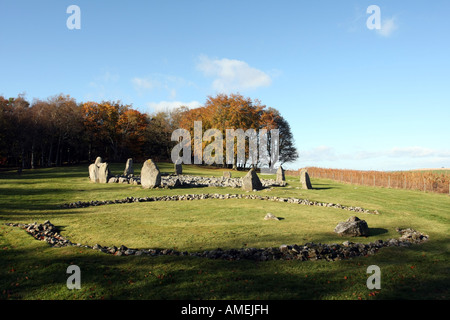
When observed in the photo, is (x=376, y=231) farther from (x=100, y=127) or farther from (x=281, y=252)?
(x=100, y=127)

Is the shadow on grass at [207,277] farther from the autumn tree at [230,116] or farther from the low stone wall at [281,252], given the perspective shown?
the autumn tree at [230,116]

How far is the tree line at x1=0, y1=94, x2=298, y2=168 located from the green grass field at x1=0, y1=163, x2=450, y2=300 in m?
31.1

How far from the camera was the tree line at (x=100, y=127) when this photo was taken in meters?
41.7

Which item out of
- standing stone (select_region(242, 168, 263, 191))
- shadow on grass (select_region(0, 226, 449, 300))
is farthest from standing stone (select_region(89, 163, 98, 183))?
shadow on grass (select_region(0, 226, 449, 300))

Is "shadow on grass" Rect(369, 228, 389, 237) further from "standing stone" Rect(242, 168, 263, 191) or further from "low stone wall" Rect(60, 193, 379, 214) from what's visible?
"standing stone" Rect(242, 168, 263, 191)

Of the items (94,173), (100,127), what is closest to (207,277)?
(94,173)

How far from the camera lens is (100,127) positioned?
171 ft

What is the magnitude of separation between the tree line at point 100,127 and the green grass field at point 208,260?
1223 inches

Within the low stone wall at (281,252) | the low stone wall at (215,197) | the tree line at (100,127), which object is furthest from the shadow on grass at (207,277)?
the tree line at (100,127)

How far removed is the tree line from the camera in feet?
137

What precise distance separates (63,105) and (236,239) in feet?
157
